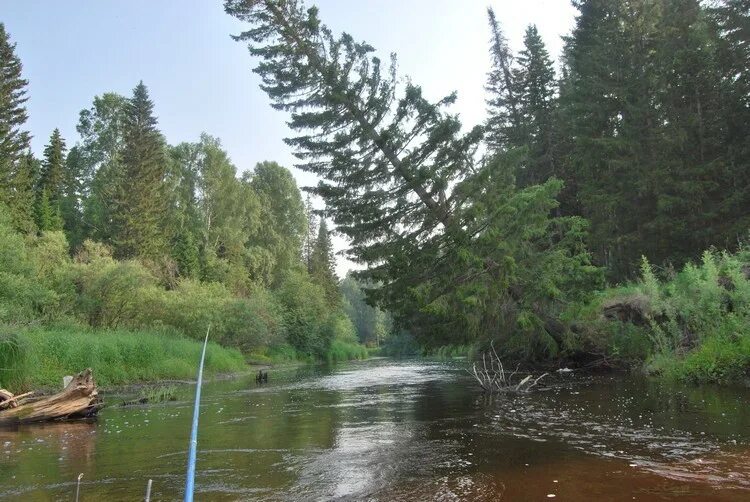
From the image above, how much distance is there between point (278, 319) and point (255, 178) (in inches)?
988

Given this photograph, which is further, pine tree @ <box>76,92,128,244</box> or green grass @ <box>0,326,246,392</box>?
pine tree @ <box>76,92,128,244</box>

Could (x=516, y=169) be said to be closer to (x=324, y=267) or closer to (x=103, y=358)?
(x=103, y=358)

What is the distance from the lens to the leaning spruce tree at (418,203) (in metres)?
17.0

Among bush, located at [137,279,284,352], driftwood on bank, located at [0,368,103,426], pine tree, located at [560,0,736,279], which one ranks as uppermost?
pine tree, located at [560,0,736,279]

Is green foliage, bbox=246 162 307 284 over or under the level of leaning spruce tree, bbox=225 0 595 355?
over

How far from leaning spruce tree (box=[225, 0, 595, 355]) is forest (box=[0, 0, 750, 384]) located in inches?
2.9

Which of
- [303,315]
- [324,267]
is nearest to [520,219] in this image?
[303,315]

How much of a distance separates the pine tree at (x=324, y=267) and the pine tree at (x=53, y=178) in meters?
31.1

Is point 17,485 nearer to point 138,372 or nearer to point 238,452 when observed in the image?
point 238,452

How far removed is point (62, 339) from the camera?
20.3m

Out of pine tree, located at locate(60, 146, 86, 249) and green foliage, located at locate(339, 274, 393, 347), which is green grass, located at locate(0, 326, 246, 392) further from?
green foliage, located at locate(339, 274, 393, 347)

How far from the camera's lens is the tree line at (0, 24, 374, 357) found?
31.9 m

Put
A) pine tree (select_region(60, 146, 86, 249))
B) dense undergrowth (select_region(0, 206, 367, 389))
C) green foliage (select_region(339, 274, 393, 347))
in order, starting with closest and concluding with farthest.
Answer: dense undergrowth (select_region(0, 206, 367, 389)) → pine tree (select_region(60, 146, 86, 249)) → green foliage (select_region(339, 274, 393, 347))

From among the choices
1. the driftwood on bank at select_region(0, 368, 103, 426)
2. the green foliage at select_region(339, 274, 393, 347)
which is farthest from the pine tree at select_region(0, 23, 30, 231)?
the green foliage at select_region(339, 274, 393, 347)
